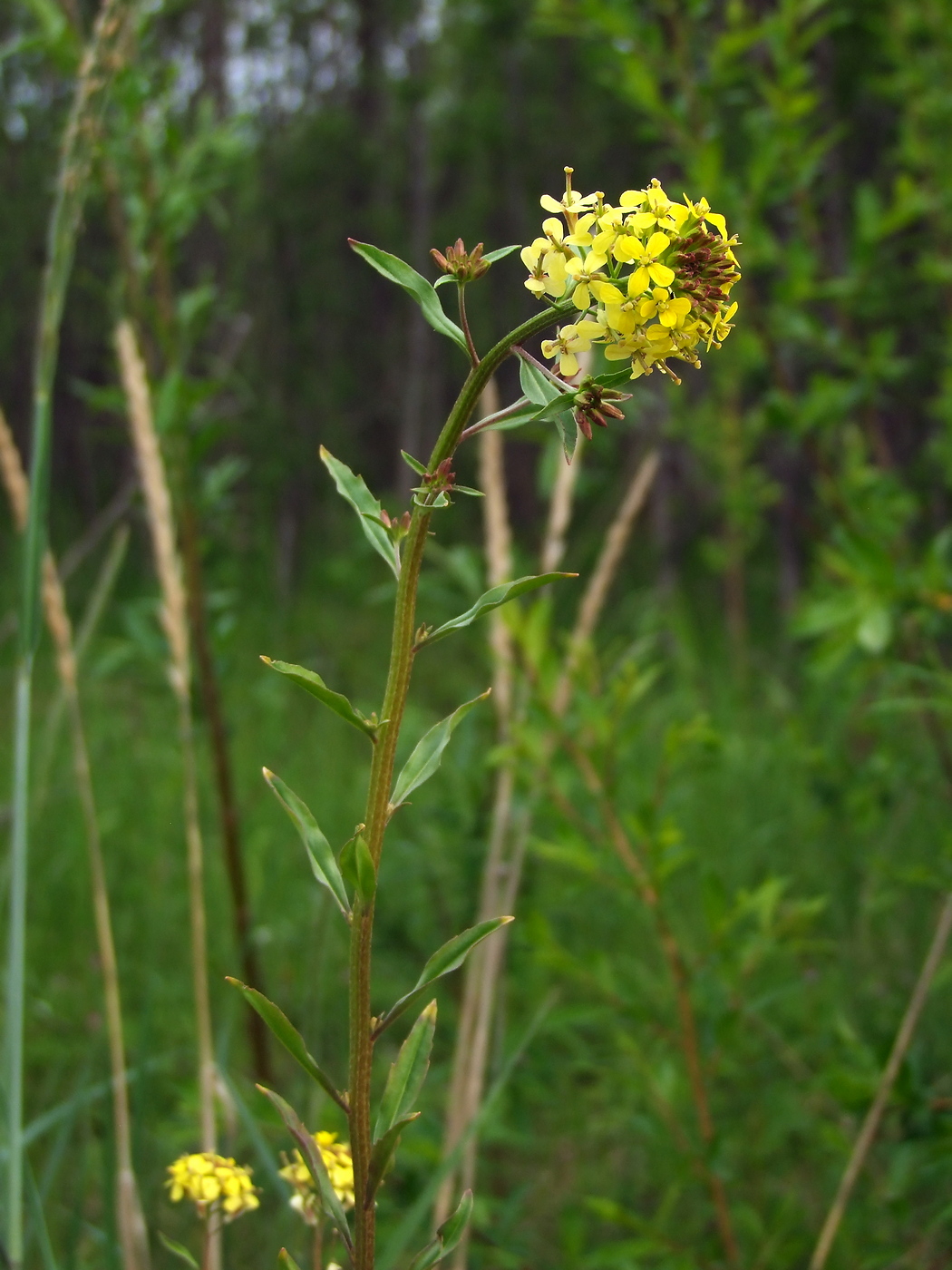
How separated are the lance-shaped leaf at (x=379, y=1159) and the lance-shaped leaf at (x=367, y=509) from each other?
0.29 metres

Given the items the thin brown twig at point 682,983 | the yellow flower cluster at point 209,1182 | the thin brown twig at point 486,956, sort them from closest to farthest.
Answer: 1. the yellow flower cluster at point 209,1182
2. the thin brown twig at point 486,956
3. the thin brown twig at point 682,983

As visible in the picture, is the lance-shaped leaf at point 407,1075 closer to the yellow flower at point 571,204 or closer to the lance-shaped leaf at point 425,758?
the lance-shaped leaf at point 425,758

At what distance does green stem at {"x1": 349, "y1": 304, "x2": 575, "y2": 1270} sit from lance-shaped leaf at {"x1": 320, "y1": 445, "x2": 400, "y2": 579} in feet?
0.08

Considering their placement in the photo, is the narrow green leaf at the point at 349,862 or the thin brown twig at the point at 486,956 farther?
the thin brown twig at the point at 486,956

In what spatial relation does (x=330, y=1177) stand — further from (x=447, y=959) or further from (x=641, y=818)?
(x=641, y=818)

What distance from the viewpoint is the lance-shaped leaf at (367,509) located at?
627mm

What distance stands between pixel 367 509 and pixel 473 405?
81mm

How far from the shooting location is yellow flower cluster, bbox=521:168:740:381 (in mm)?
594

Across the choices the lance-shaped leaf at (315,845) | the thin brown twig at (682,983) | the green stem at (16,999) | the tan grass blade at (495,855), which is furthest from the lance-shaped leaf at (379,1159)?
the thin brown twig at (682,983)

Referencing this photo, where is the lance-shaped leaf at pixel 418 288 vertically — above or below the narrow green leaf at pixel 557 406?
above

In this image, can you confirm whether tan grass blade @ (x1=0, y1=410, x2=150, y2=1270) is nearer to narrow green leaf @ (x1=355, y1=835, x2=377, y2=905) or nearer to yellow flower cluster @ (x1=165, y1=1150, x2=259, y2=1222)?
yellow flower cluster @ (x1=165, y1=1150, x2=259, y2=1222)

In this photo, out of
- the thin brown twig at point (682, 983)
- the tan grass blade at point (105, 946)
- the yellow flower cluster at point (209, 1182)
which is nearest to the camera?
the yellow flower cluster at point (209, 1182)

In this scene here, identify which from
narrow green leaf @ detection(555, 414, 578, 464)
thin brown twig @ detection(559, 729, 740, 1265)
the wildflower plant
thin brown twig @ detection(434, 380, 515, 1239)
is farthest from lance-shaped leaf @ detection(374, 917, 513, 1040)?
thin brown twig @ detection(559, 729, 740, 1265)

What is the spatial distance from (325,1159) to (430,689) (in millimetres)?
3972
